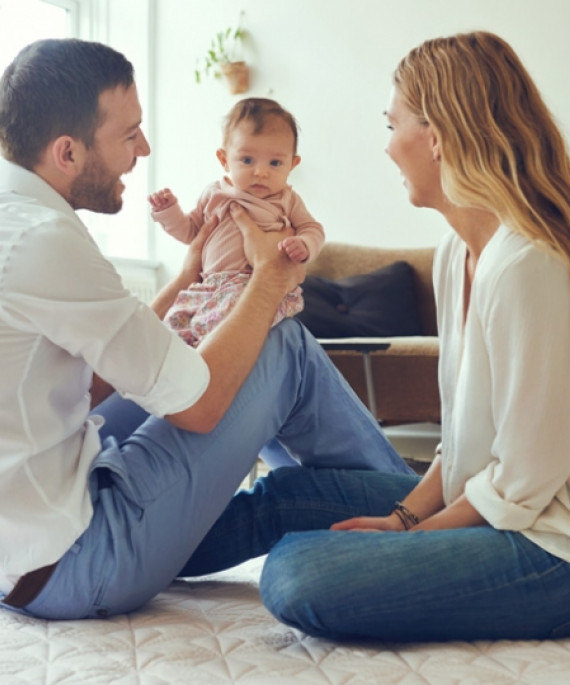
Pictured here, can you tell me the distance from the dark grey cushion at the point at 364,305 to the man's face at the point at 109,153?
2320 millimetres

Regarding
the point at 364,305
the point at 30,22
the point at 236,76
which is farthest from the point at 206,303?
the point at 30,22

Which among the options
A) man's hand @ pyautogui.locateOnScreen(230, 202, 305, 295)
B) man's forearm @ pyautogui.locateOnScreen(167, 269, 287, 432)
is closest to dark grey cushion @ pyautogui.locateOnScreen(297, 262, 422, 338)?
man's hand @ pyautogui.locateOnScreen(230, 202, 305, 295)

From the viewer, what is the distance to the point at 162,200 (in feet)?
6.24

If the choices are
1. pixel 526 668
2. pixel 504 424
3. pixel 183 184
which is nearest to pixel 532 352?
pixel 504 424

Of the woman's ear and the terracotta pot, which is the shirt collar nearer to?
the woman's ear

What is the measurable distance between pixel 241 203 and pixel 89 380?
25.6 inches

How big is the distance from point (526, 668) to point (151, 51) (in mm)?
4622

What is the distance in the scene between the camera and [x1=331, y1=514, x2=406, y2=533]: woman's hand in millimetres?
1369

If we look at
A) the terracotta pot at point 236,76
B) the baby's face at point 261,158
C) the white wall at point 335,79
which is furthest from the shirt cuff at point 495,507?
the terracotta pot at point 236,76

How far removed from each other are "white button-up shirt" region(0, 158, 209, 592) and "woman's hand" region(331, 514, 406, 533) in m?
0.30

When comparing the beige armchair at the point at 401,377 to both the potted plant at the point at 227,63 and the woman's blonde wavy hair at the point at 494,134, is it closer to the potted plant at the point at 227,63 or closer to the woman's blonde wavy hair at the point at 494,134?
the potted plant at the point at 227,63

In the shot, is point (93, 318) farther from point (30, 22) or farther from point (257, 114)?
point (30, 22)

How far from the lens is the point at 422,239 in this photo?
443 centimetres

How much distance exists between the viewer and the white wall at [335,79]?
421cm
